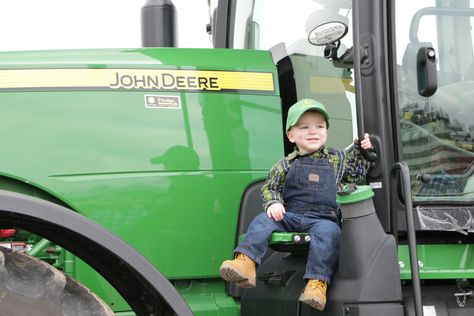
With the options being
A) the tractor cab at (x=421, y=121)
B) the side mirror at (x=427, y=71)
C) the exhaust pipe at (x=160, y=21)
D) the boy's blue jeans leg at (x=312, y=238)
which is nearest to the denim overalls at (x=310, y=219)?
the boy's blue jeans leg at (x=312, y=238)

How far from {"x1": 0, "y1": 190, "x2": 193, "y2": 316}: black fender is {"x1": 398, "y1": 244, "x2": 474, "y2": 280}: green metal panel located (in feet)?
3.24

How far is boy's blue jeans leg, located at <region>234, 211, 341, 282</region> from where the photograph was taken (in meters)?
2.81

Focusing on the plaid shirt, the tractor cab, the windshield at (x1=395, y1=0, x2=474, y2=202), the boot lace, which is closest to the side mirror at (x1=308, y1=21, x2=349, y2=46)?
the tractor cab

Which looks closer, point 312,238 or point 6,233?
point 312,238

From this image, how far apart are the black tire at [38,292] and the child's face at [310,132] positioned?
111 centimetres

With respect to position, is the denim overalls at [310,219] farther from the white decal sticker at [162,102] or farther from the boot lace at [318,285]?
the white decal sticker at [162,102]

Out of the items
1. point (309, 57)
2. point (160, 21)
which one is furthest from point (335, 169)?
point (160, 21)

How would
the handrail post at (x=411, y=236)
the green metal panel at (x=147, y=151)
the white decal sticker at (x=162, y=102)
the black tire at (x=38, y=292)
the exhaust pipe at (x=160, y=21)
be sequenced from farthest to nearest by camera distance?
the exhaust pipe at (x=160, y=21)
the white decal sticker at (x=162, y=102)
the green metal panel at (x=147, y=151)
the handrail post at (x=411, y=236)
the black tire at (x=38, y=292)

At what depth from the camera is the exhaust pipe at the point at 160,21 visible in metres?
4.39

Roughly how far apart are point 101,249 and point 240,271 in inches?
25.6

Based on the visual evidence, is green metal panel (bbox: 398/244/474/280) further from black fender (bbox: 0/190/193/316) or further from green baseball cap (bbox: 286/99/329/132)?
black fender (bbox: 0/190/193/316)

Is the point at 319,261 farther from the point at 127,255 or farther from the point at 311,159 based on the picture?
the point at 127,255

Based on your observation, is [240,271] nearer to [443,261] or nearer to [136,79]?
[443,261]

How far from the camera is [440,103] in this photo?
3.06 m
